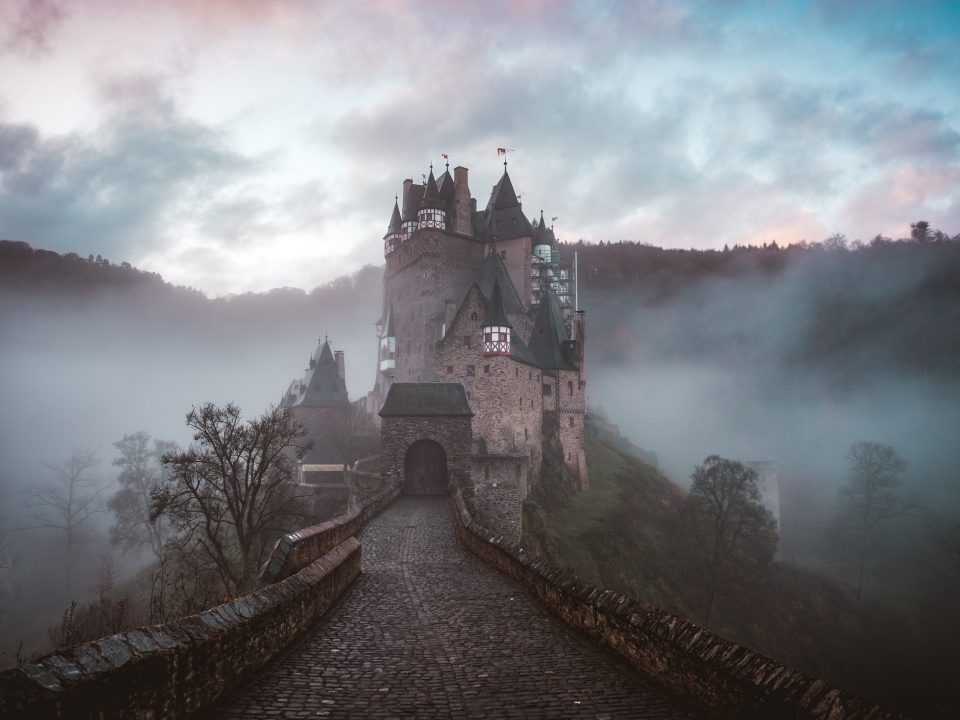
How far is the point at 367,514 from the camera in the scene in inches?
814

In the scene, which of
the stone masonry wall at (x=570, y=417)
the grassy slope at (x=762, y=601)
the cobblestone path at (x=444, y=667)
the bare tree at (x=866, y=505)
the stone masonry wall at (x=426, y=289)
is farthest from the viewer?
the stone masonry wall at (x=426, y=289)

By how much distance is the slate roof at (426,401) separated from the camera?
28938 mm

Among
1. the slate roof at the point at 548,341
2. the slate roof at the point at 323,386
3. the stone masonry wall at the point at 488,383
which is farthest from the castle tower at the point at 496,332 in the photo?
the slate roof at the point at 323,386

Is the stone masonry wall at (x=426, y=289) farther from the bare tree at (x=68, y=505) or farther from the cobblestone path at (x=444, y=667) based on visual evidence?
the cobblestone path at (x=444, y=667)

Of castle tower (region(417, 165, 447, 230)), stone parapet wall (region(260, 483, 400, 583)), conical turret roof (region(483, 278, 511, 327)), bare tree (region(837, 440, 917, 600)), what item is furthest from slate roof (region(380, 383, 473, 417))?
bare tree (region(837, 440, 917, 600))

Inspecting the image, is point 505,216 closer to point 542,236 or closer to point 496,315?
point 542,236

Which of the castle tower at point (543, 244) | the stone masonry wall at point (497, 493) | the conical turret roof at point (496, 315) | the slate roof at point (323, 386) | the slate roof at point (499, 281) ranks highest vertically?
the castle tower at point (543, 244)

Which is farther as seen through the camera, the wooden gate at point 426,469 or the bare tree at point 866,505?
the bare tree at point 866,505

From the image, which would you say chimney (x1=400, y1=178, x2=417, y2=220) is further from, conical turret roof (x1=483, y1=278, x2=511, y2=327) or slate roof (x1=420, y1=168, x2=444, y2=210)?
conical turret roof (x1=483, y1=278, x2=511, y2=327)

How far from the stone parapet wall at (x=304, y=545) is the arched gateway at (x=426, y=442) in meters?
9.53

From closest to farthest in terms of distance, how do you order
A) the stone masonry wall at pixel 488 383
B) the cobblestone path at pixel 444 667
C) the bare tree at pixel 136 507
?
1. the cobblestone path at pixel 444 667
2. the stone masonry wall at pixel 488 383
3. the bare tree at pixel 136 507

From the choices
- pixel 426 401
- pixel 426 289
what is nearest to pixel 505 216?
pixel 426 289

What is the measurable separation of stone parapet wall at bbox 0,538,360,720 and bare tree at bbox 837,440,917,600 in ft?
175

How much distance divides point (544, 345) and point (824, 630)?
27.6 meters
